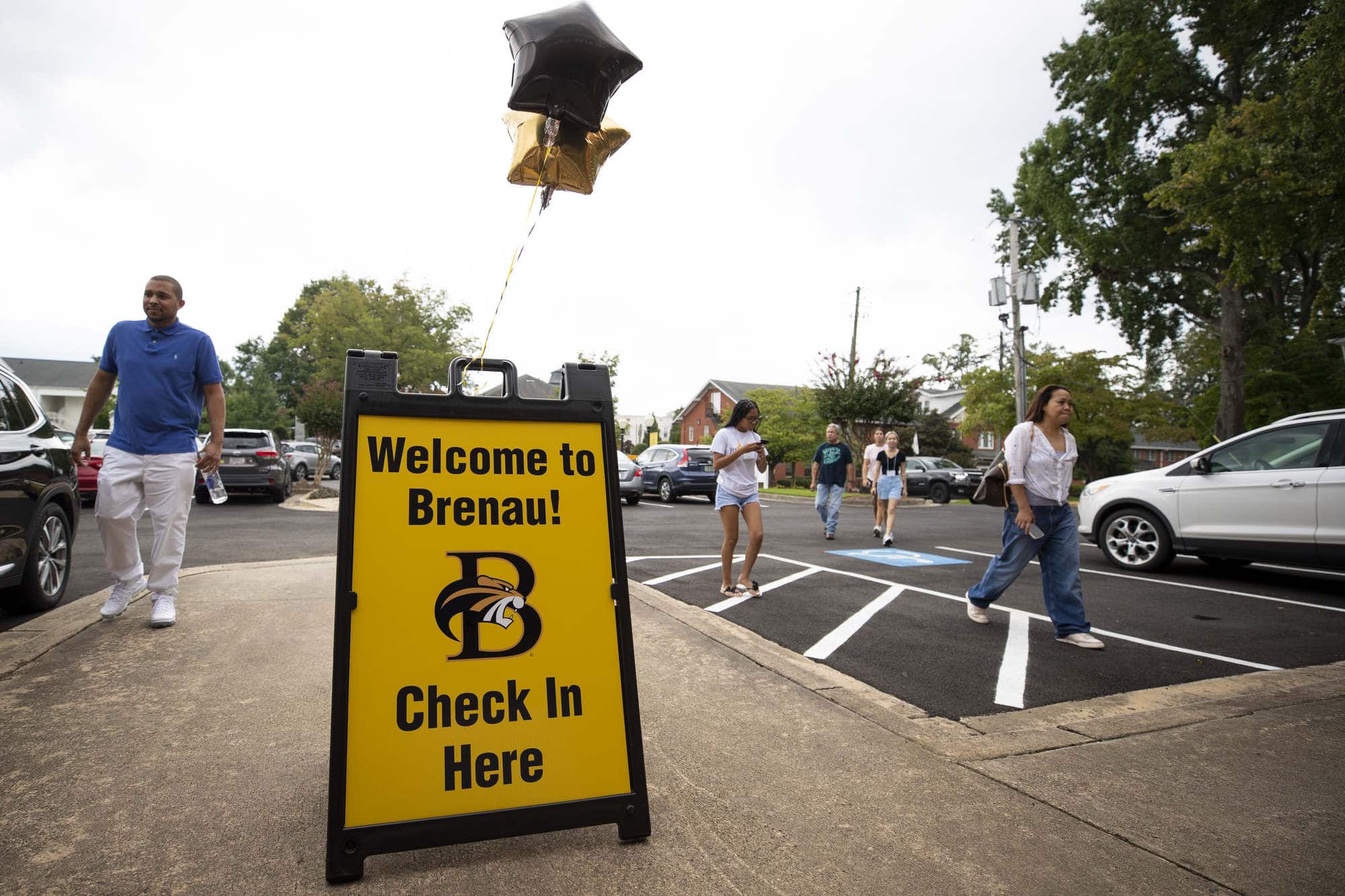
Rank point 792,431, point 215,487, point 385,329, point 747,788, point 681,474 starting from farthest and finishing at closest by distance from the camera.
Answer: point 792,431, point 385,329, point 681,474, point 215,487, point 747,788

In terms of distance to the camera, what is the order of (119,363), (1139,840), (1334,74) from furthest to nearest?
(1334,74), (119,363), (1139,840)

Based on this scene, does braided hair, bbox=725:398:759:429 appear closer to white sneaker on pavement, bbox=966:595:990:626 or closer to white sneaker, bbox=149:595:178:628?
white sneaker on pavement, bbox=966:595:990:626

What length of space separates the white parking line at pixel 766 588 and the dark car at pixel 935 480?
20.8 metres

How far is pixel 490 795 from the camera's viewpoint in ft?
7.29

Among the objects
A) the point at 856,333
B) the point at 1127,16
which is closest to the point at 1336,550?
the point at 1127,16

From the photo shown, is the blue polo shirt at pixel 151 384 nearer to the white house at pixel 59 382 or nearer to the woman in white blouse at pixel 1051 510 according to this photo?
the woman in white blouse at pixel 1051 510

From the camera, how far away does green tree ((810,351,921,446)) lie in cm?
2841

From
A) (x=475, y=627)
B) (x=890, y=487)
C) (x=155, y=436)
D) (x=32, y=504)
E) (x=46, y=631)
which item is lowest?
(x=46, y=631)

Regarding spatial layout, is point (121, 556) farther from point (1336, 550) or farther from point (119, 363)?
point (1336, 550)

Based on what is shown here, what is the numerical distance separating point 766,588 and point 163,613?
4634mm

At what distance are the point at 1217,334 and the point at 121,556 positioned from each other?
97.8 feet

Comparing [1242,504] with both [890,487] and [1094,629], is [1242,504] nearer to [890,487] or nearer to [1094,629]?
[1094,629]

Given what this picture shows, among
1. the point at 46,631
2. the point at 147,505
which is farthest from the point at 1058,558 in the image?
the point at 46,631

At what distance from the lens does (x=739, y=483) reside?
21.4ft
